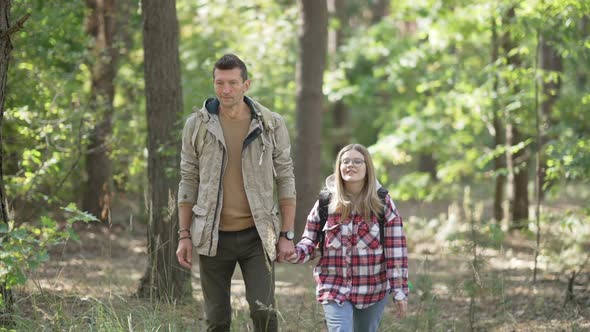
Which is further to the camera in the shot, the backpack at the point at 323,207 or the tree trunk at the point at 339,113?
the tree trunk at the point at 339,113

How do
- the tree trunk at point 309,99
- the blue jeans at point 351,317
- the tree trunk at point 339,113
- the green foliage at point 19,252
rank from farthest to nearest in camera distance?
1. the tree trunk at point 339,113
2. the tree trunk at point 309,99
3. the blue jeans at point 351,317
4. the green foliage at point 19,252

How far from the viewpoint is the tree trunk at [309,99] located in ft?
33.4

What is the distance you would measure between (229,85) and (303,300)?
303 cm

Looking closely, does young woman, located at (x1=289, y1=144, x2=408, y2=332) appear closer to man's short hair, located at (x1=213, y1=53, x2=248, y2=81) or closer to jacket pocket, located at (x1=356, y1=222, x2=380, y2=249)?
jacket pocket, located at (x1=356, y1=222, x2=380, y2=249)

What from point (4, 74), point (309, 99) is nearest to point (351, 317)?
point (4, 74)

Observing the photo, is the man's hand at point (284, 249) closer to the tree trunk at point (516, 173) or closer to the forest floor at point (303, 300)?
the forest floor at point (303, 300)

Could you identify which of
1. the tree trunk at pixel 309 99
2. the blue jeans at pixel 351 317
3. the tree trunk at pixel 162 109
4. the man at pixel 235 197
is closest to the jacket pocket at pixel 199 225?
the man at pixel 235 197

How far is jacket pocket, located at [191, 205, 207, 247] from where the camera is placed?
181 inches

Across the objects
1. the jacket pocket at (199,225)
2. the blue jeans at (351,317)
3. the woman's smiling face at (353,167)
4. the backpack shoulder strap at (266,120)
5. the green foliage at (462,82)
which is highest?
the green foliage at (462,82)

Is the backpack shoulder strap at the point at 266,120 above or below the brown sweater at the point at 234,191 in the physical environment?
above

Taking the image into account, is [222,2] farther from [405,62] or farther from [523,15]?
[523,15]

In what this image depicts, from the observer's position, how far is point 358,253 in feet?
15.2

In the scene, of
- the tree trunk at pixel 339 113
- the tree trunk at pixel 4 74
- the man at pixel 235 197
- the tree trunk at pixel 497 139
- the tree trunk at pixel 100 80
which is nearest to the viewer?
the man at pixel 235 197

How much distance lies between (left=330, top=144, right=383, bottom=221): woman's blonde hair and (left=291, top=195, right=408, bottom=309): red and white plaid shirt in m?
0.05
